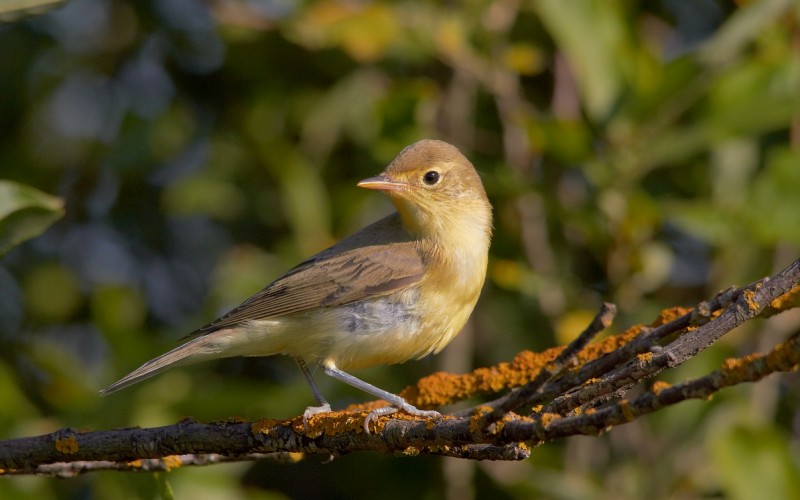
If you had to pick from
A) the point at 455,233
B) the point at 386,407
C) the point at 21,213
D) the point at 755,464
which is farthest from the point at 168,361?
the point at 755,464

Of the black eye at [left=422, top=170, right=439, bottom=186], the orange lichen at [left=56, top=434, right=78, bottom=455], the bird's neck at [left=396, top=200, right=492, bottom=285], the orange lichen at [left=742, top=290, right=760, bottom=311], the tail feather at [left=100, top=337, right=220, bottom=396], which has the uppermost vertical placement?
the black eye at [left=422, top=170, right=439, bottom=186]

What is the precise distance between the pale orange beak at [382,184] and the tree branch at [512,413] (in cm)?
121

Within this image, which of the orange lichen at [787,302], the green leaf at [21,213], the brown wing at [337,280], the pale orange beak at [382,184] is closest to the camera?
the orange lichen at [787,302]

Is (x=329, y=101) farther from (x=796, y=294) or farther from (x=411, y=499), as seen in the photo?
(x=796, y=294)

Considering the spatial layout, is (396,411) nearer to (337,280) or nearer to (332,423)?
(332,423)

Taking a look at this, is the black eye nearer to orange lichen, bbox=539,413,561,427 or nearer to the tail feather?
the tail feather

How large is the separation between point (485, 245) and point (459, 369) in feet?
2.78

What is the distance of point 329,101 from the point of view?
5.41 meters

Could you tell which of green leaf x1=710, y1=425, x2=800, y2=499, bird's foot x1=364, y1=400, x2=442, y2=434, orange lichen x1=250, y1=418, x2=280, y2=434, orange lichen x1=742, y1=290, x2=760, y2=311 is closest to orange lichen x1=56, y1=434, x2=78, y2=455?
orange lichen x1=250, y1=418, x2=280, y2=434

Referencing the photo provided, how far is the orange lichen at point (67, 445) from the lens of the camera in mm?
2682

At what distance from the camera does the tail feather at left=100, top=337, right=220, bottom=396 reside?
3.69 meters

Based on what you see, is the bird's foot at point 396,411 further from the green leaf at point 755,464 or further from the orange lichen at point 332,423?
the green leaf at point 755,464

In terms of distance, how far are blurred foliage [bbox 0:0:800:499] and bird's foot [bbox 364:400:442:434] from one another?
4.15 feet

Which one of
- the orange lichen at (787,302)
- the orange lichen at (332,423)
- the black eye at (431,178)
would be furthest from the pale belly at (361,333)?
the orange lichen at (787,302)
